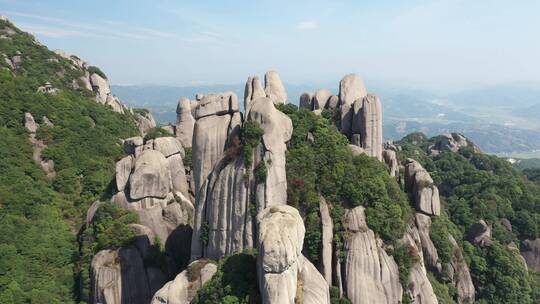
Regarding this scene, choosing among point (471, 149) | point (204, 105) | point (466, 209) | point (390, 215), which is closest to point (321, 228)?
point (390, 215)

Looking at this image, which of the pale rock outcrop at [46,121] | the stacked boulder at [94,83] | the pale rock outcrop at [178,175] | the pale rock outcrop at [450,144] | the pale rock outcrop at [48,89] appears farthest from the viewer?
the pale rock outcrop at [450,144]

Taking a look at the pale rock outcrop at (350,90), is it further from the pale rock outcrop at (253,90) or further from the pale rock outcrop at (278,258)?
the pale rock outcrop at (278,258)

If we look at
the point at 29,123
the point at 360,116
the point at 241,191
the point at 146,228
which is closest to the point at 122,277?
the point at 146,228

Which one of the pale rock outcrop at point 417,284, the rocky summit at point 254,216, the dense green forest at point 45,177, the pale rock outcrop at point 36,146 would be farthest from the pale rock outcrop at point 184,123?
the pale rock outcrop at point 417,284

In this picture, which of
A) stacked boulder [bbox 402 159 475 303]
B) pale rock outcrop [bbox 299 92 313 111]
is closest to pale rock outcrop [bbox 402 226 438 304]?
stacked boulder [bbox 402 159 475 303]

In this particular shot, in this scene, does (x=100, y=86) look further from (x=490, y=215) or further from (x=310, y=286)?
(x=310, y=286)

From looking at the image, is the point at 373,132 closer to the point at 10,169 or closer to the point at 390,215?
the point at 390,215

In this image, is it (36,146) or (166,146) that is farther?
(36,146)
